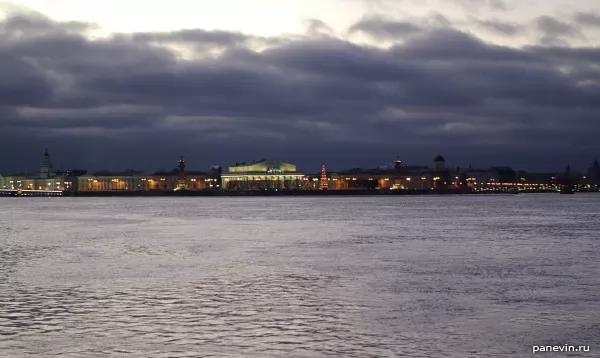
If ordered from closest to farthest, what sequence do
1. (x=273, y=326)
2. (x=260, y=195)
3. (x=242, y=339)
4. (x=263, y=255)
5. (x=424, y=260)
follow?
(x=242, y=339) → (x=273, y=326) → (x=424, y=260) → (x=263, y=255) → (x=260, y=195)

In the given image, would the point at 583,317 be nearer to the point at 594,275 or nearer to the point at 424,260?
the point at 594,275

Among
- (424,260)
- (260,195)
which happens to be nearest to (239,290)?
(424,260)

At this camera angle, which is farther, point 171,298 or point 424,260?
point 424,260

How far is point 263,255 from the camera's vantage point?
30.2 metres

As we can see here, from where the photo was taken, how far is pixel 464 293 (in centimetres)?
1947

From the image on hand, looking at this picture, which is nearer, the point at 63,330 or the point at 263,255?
the point at 63,330

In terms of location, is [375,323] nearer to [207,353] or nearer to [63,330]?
[207,353]

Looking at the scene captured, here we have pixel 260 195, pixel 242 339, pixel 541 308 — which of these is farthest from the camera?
pixel 260 195

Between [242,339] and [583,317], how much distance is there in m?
6.76

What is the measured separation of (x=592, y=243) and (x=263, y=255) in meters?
15.2

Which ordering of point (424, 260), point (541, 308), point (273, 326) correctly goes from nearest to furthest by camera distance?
point (273, 326) → point (541, 308) → point (424, 260)

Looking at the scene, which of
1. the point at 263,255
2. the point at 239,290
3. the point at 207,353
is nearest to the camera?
the point at 207,353

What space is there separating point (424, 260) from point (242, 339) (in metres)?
14.6

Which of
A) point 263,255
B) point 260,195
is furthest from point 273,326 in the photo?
point 260,195
